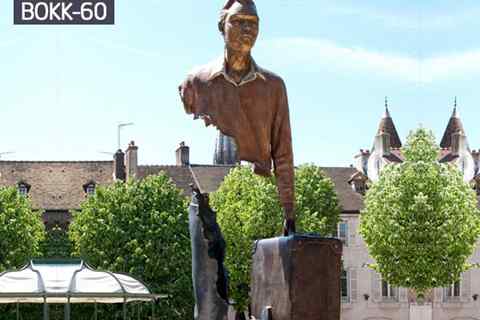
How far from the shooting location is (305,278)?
1096 cm

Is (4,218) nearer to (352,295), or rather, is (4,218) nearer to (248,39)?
(352,295)

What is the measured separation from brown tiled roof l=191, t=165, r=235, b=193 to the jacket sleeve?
65.6 metres

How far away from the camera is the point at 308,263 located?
10992 millimetres

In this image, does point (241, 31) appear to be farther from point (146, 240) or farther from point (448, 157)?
point (448, 157)

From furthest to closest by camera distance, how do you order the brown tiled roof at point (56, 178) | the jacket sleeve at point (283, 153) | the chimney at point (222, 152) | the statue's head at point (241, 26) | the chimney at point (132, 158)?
the chimney at point (222, 152), the brown tiled roof at point (56, 178), the chimney at point (132, 158), the jacket sleeve at point (283, 153), the statue's head at point (241, 26)

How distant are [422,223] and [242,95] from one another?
4422 centimetres

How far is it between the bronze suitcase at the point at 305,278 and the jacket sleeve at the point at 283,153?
92 cm

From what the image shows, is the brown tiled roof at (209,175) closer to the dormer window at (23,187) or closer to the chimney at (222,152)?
the dormer window at (23,187)

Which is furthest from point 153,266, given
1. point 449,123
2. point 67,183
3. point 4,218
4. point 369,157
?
point 449,123

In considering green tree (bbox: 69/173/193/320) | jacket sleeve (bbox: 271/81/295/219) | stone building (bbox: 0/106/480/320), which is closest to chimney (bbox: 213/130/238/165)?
stone building (bbox: 0/106/480/320)

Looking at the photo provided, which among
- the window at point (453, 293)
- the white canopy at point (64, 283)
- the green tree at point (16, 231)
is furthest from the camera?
the window at point (453, 293)

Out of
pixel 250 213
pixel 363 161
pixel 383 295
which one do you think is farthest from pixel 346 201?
pixel 250 213

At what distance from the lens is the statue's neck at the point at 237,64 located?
38.7ft

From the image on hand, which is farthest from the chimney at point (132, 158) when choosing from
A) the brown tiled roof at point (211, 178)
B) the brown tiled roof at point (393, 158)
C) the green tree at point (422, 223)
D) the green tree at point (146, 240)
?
the green tree at point (422, 223)
